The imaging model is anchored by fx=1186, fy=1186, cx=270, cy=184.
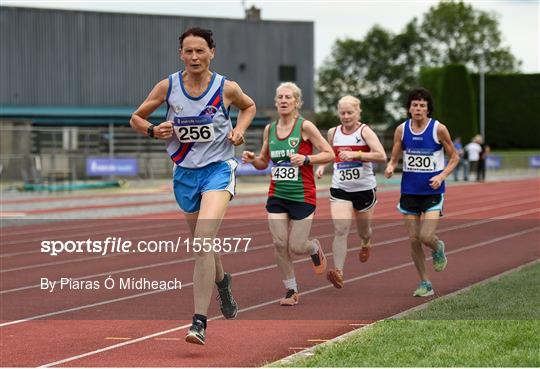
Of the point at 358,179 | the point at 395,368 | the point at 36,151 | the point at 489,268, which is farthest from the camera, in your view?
the point at 36,151

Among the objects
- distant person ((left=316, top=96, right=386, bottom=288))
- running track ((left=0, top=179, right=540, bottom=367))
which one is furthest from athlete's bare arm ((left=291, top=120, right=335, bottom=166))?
running track ((left=0, top=179, right=540, bottom=367))

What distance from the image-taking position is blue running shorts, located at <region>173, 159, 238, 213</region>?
26.8 feet

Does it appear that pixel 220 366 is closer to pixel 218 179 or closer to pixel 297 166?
pixel 218 179

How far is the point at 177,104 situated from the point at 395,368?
2.50 metres

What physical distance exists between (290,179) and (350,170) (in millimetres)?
1279

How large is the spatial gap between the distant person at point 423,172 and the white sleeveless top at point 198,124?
336cm

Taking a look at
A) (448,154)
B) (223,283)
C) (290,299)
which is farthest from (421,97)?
(223,283)

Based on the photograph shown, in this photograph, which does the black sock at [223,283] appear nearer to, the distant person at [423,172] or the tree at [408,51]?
the distant person at [423,172]

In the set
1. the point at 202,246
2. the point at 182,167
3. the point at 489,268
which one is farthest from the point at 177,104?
the point at 489,268

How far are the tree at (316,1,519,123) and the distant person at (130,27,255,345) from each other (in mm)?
89424

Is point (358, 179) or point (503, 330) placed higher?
point (358, 179)

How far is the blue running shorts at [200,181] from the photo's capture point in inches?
322

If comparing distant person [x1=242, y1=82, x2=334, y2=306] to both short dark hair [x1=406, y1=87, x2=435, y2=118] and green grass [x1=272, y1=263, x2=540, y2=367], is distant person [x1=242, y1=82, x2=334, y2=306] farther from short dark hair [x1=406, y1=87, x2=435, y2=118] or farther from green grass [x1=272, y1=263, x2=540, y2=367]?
green grass [x1=272, y1=263, x2=540, y2=367]

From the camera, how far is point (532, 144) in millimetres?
70188
